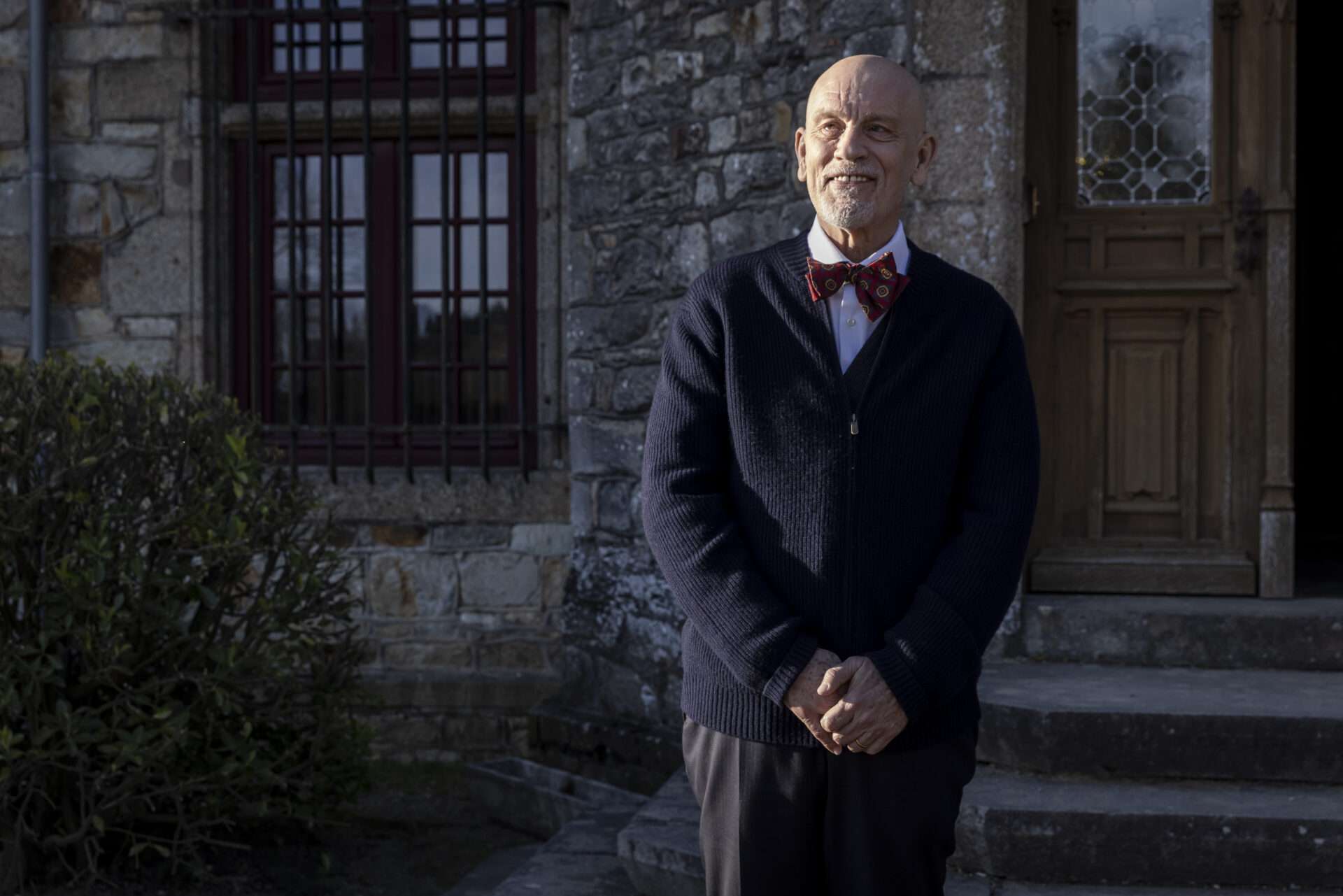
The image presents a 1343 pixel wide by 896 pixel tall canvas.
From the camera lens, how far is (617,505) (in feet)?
16.9

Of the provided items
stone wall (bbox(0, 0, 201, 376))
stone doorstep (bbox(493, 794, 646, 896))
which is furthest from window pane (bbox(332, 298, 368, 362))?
stone doorstep (bbox(493, 794, 646, 896))

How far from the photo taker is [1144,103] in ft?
14.7

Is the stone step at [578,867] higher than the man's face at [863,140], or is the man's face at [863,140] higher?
the man's face at [863,140]

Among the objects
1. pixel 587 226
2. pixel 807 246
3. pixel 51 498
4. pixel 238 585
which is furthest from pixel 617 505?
pixel 807 246

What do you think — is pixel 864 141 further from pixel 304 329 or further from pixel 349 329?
pixel 304 329

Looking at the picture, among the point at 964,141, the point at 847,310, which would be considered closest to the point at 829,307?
the point at 847,310

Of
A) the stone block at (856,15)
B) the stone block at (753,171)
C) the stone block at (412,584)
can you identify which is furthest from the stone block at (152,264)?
the stone block at (856,15)

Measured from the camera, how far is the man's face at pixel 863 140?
2.01m

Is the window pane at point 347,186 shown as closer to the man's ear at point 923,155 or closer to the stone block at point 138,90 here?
the stone block at point 138,90

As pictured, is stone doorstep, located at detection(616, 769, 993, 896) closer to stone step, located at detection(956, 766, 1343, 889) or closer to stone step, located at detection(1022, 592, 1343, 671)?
stone step, located at detection(956, 766, 1343, 889)

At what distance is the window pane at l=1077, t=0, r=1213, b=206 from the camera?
4.46 meters

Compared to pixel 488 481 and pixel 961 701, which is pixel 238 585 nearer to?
pixel 488 481

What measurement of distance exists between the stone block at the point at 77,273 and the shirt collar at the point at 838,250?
16.0ft

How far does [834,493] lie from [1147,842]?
69.4 inches
